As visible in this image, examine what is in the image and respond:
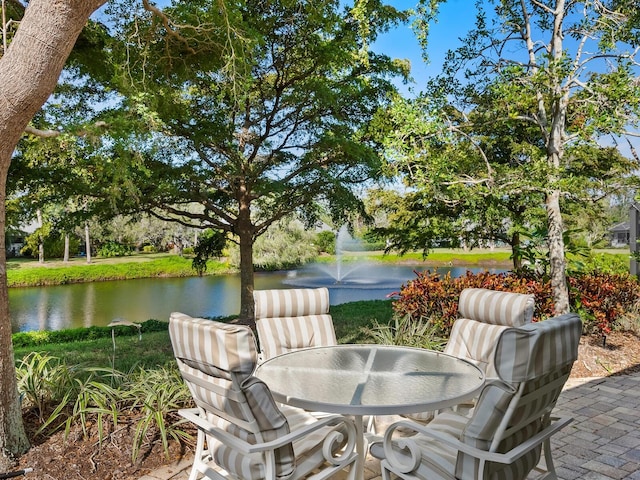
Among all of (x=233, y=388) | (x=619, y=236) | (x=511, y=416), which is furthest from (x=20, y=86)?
(x=619, y=236)

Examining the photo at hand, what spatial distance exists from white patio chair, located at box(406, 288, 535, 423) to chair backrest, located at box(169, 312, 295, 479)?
156cm

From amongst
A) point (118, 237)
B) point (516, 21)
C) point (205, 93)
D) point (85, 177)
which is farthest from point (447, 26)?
point (118, 237)

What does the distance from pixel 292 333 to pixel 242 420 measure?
5.90 feet

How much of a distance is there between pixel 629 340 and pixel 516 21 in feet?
14.7

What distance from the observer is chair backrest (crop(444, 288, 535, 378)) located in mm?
3318

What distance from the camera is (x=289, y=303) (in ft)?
13.0

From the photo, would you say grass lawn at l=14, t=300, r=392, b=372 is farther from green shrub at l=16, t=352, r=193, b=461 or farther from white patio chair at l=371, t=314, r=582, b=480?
white patio chair at l=371, t=314, r=582, b=480

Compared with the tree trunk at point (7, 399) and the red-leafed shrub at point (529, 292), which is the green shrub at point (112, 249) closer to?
the red-leafed shrub at point (529, 292)

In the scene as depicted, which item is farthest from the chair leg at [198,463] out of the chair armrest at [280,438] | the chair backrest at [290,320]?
the chair backrest at [290,320]

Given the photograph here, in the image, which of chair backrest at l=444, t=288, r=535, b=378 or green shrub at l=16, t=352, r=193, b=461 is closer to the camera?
green shrub at l=16, t=352, r=193, b=461

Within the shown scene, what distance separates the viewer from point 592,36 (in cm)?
578

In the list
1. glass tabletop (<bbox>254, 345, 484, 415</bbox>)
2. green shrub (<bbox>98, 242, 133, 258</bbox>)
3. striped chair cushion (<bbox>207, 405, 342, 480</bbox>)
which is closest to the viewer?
striped chair cushion (<bbox>207, 405, 342, 480</bbox>)

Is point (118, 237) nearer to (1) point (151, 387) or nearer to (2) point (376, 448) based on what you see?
(1) point (151, 387)

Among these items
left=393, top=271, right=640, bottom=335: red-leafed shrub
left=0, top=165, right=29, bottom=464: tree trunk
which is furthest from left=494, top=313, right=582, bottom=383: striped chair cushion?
left=393, top=271, right=640, bottom=335: red-leafed shrub
